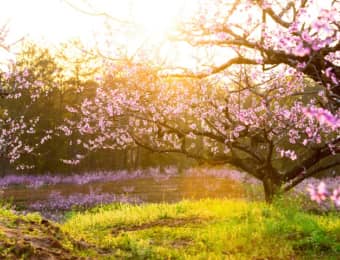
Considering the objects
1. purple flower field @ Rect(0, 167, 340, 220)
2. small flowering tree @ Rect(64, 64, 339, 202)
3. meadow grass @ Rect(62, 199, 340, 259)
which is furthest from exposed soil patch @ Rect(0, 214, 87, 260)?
purple flower field @ Rect(0, 167, 340, 220)

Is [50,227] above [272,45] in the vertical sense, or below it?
below

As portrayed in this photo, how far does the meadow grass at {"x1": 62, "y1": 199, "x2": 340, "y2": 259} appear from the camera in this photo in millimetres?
8891

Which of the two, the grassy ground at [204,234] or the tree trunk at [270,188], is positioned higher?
the tree trunk at [270,188]

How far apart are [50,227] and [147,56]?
17.8 feet

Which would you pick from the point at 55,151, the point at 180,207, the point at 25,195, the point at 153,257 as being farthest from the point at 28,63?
the point at 153,257

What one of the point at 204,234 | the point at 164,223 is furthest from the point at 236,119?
the point at 204,234

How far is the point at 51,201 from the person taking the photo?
74.4 ft

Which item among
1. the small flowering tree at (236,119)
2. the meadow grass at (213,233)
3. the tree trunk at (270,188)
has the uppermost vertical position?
the small flowering tree at (236,119)

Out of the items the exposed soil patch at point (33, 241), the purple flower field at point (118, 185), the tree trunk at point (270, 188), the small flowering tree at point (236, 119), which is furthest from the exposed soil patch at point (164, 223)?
the purple flower field at point (118, 185)

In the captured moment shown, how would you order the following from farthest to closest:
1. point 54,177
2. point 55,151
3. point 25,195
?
point 55,151
point 54,177
point 25,195

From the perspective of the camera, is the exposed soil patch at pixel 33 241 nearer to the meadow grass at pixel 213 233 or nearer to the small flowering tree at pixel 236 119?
the meadow grass at pixel 213 233

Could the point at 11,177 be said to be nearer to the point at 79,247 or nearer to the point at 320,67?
the point at 79,247

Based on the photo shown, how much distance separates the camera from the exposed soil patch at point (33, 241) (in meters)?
7.26

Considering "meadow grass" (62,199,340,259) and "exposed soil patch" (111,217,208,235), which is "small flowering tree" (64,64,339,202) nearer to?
"meadow grass" (62,199,340,259)
